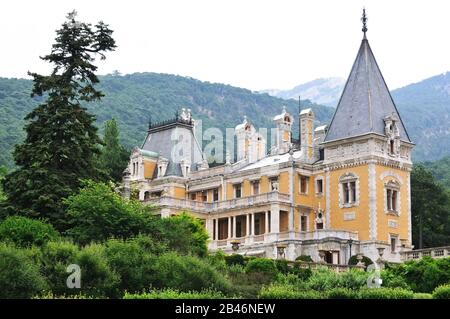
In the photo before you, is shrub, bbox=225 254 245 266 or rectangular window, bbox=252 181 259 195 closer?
shrub, bbox=225 254 245 266

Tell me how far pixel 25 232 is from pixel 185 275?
8001 millimetres

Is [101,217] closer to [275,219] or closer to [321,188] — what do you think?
[275,219]

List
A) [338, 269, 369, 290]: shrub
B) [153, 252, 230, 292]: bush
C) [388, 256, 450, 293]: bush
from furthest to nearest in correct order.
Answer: [388, 256, 450, 293]: bush, [338, 269, 369, 290]: shrub, [153, 252, 230, 292]: bush

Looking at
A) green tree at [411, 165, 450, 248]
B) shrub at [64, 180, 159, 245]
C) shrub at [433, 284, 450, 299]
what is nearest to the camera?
shrub at [433, 284, 450, 299]

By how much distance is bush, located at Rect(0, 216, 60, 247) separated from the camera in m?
37.8

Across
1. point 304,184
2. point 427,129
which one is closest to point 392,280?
point 304,184

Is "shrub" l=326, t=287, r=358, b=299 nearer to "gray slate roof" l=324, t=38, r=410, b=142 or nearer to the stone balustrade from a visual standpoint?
the stone balustrade

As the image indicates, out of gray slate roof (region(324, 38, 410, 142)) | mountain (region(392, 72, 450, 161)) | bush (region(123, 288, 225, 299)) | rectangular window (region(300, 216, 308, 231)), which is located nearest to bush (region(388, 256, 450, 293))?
bush (region(123, 288, 225, 299))

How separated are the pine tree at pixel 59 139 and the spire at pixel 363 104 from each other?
786 inches

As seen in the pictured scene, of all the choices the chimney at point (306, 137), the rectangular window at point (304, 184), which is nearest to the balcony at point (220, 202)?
the rectangular window at point (304, 184)

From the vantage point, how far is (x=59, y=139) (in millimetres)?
46250

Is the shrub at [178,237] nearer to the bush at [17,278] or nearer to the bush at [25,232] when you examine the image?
the bush at [25,232]

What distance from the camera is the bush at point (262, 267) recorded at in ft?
135

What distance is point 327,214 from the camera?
6300cm
